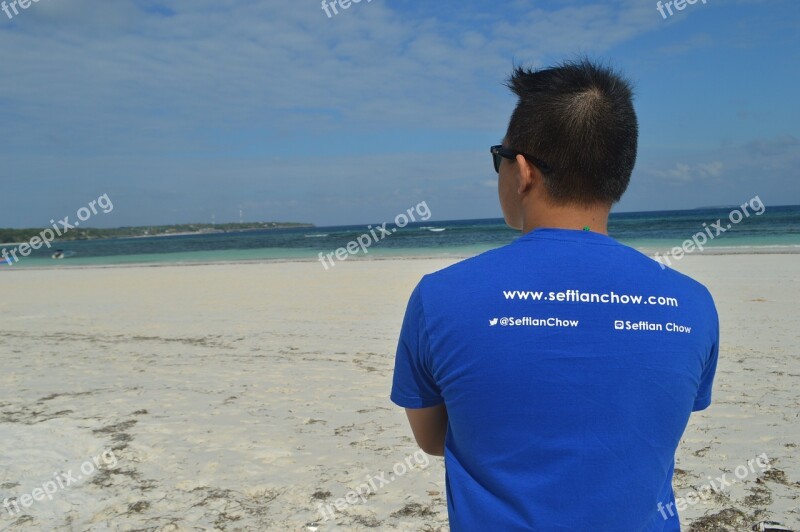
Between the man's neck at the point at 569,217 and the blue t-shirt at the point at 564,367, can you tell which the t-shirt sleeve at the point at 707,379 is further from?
the man's neck at the point at 569,217

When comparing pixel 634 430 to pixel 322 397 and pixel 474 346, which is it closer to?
pixel 474 346

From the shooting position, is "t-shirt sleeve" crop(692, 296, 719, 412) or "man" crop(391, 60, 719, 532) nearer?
"man" crop(391, 60, 719, 532)

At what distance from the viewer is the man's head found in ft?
3.93

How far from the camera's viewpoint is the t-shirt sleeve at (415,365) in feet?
3.80

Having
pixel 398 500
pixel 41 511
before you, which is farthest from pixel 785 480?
pixel 41 511

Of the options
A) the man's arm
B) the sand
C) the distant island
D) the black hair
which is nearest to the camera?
the black hair

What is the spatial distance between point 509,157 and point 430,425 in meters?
0.62

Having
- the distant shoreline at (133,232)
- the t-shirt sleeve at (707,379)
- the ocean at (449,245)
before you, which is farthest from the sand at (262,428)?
the distant shoreline at (133,232)

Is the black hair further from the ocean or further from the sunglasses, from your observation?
the ocean

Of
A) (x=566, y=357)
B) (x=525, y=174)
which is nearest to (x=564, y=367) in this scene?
(x=566, y=357)

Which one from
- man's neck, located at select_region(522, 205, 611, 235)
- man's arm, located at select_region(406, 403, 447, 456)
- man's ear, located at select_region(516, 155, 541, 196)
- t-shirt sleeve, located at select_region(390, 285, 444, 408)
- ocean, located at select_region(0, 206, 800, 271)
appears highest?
man's ear, located at select_region(516, 155, 541, 196)

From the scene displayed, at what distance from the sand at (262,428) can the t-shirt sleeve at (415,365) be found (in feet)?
7.61

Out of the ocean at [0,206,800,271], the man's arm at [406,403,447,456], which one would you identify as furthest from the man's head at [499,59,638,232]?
the ocean at [0,206,800,271]

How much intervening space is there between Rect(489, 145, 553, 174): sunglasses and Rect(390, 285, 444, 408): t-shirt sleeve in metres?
0.36
